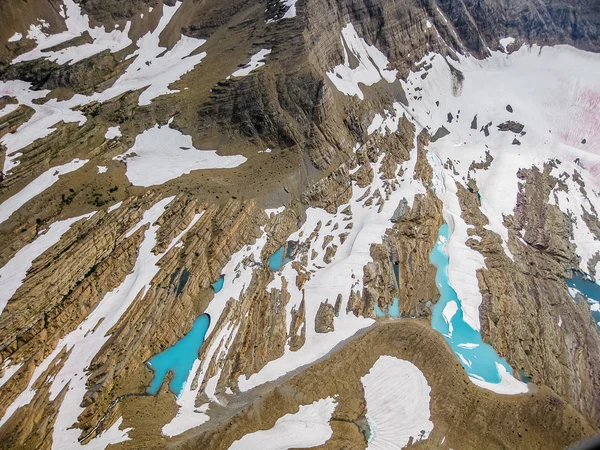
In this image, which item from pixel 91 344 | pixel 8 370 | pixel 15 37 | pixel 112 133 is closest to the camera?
pixel 8 370

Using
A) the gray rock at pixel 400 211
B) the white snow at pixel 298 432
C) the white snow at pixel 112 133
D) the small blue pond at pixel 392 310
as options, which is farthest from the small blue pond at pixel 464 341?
the white snow at pixel 112 133

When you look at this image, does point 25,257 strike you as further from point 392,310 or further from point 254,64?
point 254,64

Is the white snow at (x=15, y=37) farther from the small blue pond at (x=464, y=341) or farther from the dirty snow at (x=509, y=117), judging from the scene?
the small blue pond at (x=464, y=341)

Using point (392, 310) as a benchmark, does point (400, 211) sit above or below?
above

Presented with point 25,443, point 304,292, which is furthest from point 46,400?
point 304,292

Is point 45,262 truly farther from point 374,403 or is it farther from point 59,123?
point 374,403

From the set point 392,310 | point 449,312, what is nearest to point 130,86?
point 392,310

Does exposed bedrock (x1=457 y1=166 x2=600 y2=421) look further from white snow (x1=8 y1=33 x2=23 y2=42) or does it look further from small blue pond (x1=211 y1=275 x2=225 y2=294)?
white snow (x1=8 y1=33 x2=23 y2=42)
